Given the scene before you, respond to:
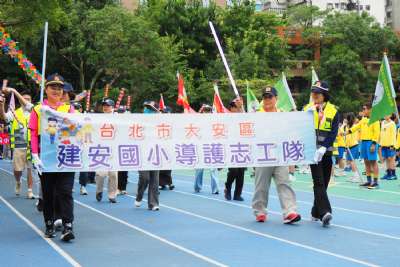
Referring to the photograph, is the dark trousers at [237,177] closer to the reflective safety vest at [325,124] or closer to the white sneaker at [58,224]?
the reflective safety vest at [325,124]

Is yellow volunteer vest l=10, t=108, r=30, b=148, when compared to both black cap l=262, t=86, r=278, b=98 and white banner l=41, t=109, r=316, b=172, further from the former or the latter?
black cap l=262, t=86, r=278, b=98

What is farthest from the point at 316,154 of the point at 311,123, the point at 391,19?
the point at 391,19

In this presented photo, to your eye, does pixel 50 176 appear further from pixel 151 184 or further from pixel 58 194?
pixel 151 184

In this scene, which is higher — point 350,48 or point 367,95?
point 350,48

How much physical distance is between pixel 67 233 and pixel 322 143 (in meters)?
4.10

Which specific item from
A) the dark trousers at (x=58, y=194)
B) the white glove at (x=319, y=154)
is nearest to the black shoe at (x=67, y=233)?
the dark trousers at (x=58, y=194)

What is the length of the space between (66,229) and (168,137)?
2.21 m

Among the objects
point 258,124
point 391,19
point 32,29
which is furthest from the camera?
point 391,19

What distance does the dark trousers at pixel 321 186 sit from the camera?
32.4ft

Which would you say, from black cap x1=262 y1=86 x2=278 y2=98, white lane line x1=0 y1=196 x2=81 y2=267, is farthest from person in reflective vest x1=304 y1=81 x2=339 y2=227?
white lane line x1=0 y1=196 x2=81 y2=267

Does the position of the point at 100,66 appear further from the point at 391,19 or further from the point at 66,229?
the point at 391,19

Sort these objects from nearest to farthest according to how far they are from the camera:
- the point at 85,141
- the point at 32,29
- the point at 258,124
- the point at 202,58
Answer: the point at 85,141, the point at 258,124, the point at 32,29, the point at 202,58

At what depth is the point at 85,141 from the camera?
9.44 m

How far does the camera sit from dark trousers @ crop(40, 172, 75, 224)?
862 centimetres
